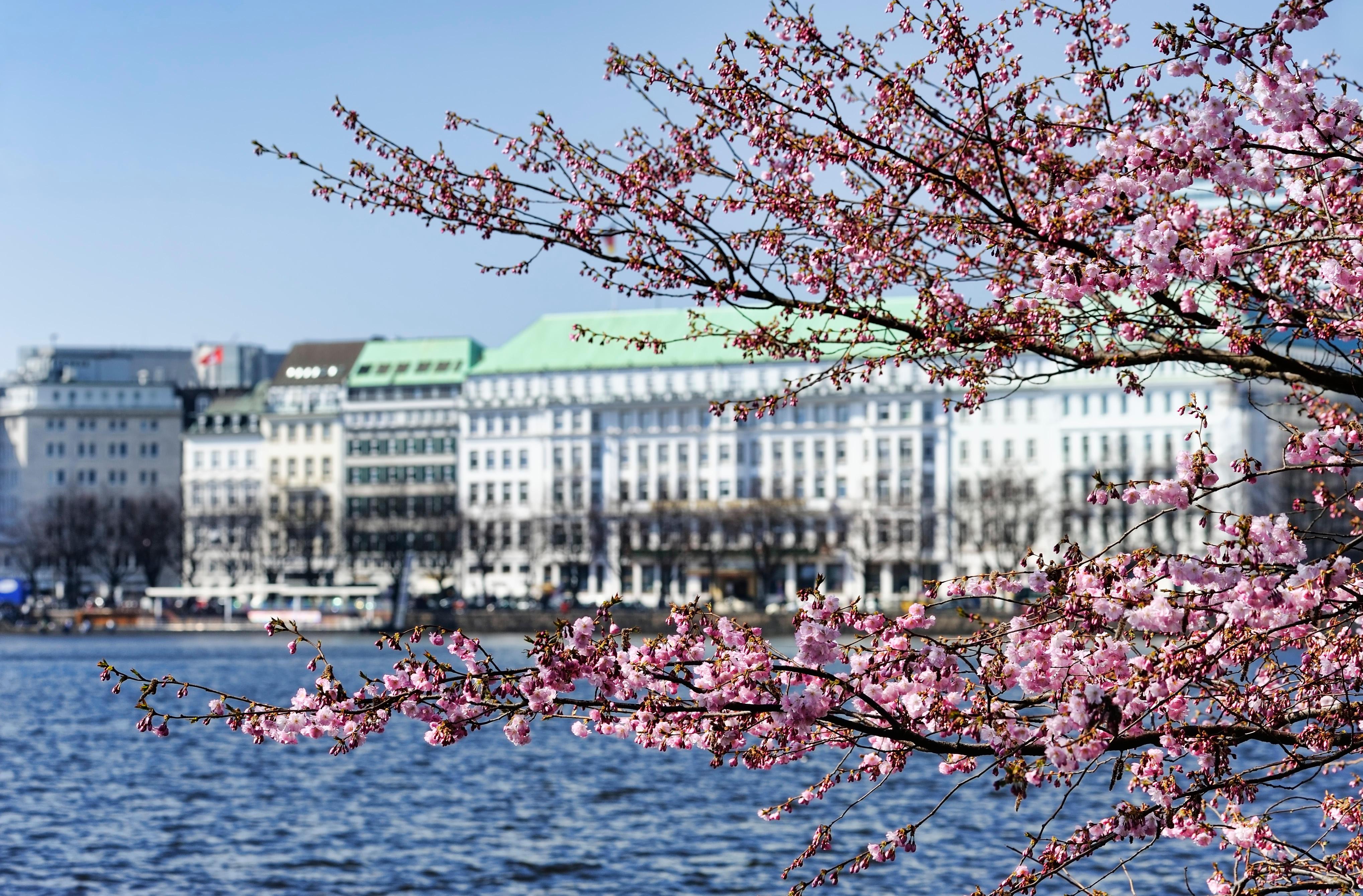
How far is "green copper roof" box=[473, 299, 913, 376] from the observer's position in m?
155

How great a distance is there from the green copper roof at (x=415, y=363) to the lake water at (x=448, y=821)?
107707mm

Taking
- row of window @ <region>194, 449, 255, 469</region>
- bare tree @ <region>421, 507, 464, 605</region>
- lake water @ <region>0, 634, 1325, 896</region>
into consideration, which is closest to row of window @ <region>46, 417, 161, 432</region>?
row of window @ <region>194, 449, 255, 469</region>

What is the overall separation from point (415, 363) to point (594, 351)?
17.0 metres

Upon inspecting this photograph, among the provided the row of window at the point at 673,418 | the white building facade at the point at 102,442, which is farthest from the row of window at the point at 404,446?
the white building facade at the point at 102,442

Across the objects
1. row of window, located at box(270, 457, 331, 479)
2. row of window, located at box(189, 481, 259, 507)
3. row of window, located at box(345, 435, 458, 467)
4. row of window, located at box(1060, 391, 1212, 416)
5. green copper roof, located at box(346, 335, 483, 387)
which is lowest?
row of window, located at box(189, 481, 259, 507)

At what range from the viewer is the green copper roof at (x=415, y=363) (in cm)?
16912

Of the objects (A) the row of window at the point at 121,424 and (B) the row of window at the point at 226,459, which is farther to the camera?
(A) the row of window at the point at 121,424

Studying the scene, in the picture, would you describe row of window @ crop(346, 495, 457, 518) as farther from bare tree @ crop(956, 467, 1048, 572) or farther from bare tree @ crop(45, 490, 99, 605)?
bare tree @ crop(956, 467, 1048, 572)

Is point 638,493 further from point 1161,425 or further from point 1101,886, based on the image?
point 1101,886

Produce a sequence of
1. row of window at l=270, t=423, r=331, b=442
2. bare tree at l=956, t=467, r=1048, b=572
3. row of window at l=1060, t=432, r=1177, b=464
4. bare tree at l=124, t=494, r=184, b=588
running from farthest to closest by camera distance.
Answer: row of window at l=270, t=423, r=331, b=442
bare tree at l=124, t=494, r=184, b=588
row of window at l=1060, t=432, r=1177, b=464
bare tree at l=956, t=467, r=1048, b=572

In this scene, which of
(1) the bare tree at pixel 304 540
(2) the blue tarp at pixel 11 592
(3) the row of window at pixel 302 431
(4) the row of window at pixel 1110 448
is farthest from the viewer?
(3) the row of window at pixel 302 431

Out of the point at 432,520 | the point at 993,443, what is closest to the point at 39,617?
the point at 432,520

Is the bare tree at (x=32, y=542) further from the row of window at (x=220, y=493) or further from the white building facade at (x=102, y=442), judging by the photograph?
the row of window at (x=220, y=493)

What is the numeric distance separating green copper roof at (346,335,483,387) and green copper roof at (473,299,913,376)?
208 cm
